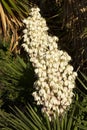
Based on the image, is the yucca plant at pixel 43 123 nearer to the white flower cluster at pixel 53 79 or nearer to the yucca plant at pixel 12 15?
the white flower cluster at pixel 53 79

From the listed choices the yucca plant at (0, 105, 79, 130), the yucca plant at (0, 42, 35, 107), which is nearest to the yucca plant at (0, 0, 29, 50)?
the yucca plant at (0, 42, 35, 107)

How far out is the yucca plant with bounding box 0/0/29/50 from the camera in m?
6.09

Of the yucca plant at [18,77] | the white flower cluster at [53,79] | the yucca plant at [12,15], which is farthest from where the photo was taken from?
the yucca plant at [12,15]

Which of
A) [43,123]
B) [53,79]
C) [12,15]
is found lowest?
[43,123]

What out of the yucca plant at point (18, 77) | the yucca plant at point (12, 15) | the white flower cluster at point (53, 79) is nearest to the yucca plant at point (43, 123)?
the white flower cluster at point (53, 79)

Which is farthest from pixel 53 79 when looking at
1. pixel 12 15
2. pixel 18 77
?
pixel 12 15

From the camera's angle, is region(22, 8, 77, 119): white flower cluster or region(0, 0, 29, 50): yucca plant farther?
region(0, 0, 29, 50): yucca plant

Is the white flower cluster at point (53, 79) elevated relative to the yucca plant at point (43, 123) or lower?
elevated

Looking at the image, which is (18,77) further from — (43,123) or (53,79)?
(53,79)

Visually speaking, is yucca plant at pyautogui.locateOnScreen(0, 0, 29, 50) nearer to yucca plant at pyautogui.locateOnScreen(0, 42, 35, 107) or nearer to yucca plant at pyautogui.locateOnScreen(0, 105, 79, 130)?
yucca plant at pyautogui.locateOnScreen(0, 42, 35, 107)

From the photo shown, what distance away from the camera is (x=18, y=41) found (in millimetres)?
6309

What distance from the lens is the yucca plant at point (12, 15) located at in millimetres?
6090

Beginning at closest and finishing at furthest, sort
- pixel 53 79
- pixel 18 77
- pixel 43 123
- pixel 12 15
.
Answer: pixel 53 79 < pixel 43 123 < pixel 18 77 < pixel 12 15

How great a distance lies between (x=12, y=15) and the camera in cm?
609
